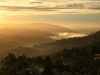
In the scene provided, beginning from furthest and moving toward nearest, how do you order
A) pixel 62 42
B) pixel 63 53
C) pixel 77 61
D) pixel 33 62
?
pixel 62 42 → pixel 63 53 → pixel 77 61 → pixel 33 62

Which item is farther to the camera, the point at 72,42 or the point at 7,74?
the point at 72,42

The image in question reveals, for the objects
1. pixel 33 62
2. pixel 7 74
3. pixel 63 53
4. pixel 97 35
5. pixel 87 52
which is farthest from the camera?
pixel 97 35

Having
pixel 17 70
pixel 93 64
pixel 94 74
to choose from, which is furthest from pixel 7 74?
pixel 93 64

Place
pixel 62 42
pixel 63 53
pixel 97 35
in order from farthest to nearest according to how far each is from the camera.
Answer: pixel 62 42 < pixel 97 35 < pixel 63 53

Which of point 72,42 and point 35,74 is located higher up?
point 72,42

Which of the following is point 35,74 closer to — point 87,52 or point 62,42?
point 87,52

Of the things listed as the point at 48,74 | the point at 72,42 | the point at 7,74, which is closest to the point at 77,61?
the point at 48,74

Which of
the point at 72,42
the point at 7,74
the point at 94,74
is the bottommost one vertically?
the point at 94,74

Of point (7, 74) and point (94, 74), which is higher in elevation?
point (7, 74)

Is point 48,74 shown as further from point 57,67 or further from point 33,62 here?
point 33,62
